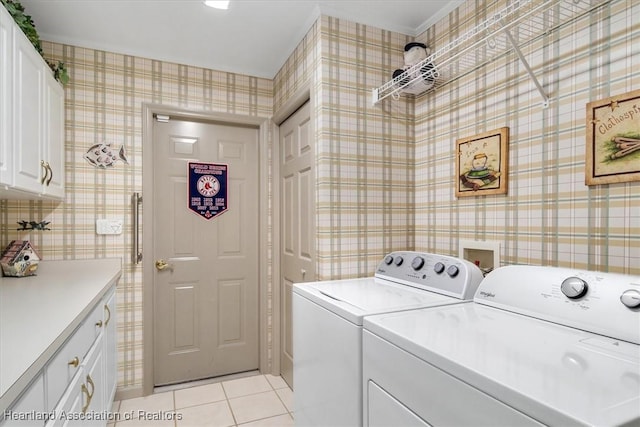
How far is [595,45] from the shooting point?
1231 millimetres

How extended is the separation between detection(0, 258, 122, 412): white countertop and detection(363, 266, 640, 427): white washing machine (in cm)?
88

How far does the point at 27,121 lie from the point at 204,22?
41.0 inches

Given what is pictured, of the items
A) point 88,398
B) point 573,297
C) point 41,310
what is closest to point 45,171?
point 41,310

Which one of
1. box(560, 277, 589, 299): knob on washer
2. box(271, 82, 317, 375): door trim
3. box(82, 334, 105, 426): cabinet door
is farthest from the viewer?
box(271, 82, 317, 375): door trim

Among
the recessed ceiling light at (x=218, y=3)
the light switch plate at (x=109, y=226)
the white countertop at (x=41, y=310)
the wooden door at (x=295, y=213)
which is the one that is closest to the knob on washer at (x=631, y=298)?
the wooden door at (x=295, y=213)

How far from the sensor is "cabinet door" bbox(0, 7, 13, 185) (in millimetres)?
1376

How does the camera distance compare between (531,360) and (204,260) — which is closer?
(531,360)

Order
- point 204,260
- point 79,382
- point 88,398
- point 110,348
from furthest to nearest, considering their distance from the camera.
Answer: point 204,260, point 110,348, point 88,398, point 79,382

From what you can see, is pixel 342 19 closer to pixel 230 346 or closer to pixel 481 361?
pixel 481 361

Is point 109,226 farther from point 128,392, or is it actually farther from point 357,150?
point 357,150

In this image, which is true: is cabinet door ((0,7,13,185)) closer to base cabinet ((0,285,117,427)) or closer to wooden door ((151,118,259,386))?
base cabinet ((0,285,117,427))

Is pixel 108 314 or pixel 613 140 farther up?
pixel 613 140

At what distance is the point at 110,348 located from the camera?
2.01 metres

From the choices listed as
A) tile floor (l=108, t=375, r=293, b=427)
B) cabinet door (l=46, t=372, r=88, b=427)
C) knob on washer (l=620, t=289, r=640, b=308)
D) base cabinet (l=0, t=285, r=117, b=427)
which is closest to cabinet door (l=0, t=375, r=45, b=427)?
base cabinet (l=0, t=285, r=117, b=427)
